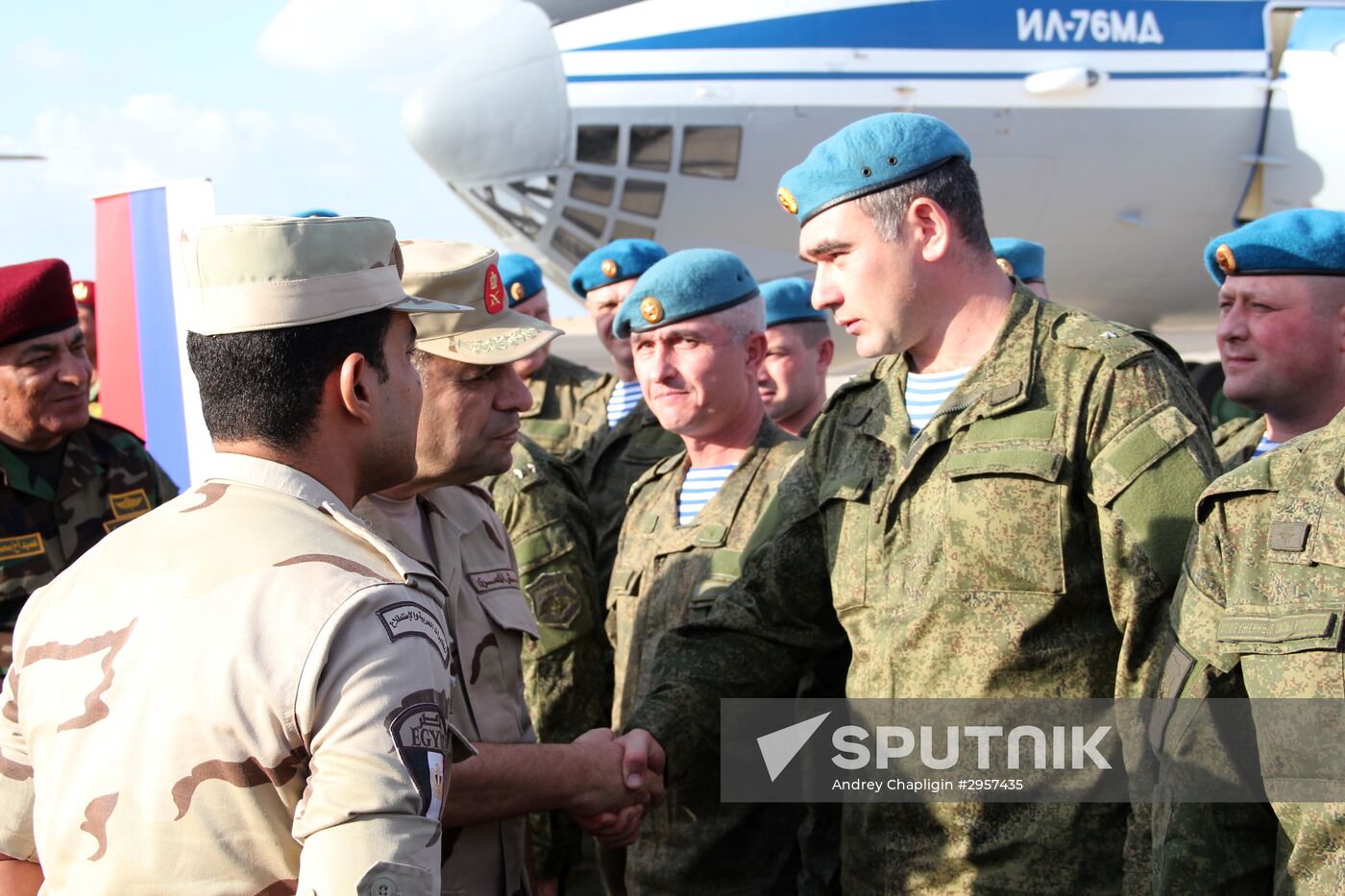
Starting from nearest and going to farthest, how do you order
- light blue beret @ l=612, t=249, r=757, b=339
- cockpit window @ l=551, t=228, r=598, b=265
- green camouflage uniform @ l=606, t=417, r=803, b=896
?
green camouflage uniform @ l=606, t=417, r=803, b=896 < light blue beret @ l=612, t=249, r=757, b=339 < cockpit window @ l=551, t=228, r=598, b=265

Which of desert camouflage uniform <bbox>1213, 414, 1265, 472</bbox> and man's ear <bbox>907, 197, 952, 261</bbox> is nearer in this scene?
man's ear <bbox>907, 197, 952, 261</bbox>

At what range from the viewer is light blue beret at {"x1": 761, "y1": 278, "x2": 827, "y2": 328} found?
17.0 ft

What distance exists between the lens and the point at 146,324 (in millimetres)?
4398

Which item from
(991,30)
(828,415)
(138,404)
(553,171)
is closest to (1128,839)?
(828,415)

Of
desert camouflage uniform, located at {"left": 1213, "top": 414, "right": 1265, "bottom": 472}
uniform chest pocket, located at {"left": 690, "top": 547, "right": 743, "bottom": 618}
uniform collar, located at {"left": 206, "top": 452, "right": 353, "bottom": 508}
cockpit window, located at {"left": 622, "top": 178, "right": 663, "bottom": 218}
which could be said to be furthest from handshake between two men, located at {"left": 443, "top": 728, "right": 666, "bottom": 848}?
cockpit window, located at {"left": 622, "top": 178, "right": 663, "bottom": 218}

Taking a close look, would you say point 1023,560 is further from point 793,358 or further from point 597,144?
point 597,144

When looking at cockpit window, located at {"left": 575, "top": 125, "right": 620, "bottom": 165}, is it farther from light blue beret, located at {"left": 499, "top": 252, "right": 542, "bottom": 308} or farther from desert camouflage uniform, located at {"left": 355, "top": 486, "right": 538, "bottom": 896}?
desert camouflage uniform, located at {"left": 355, "top": 486, "right": 538, "bottom": 896}

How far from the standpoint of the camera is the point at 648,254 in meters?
5.57

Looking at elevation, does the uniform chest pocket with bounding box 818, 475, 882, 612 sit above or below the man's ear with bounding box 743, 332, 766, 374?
below

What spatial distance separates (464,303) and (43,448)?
2027mm

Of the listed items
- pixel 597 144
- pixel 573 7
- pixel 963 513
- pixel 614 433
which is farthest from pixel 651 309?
pixel 573 7

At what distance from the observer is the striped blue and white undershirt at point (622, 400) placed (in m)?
5.45

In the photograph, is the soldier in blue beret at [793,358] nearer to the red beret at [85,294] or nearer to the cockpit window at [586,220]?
the red beret at [85,294]

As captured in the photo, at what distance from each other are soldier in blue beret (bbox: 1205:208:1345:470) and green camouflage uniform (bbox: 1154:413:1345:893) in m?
1.34
